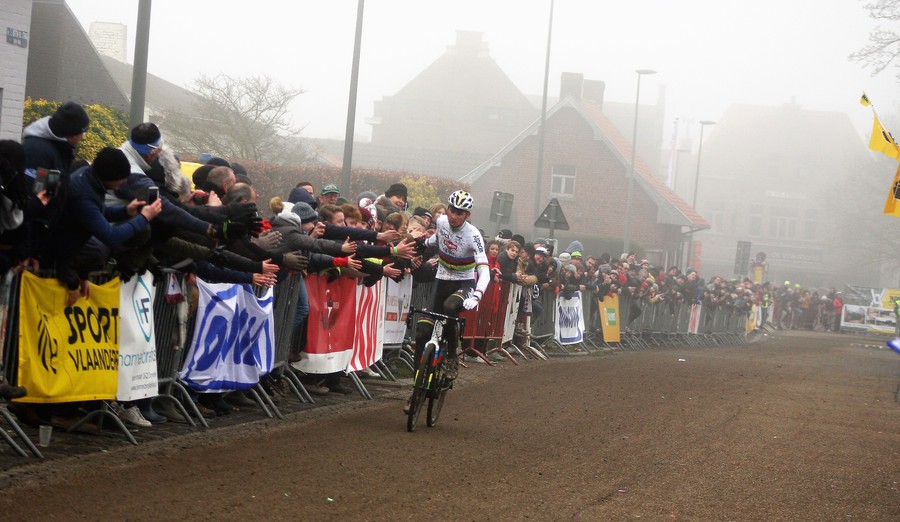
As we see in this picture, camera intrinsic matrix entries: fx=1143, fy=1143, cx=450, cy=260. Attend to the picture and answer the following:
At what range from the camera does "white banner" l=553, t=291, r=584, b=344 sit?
75.1 feet

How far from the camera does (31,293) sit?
749cm

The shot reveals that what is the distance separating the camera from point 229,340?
32.4ft

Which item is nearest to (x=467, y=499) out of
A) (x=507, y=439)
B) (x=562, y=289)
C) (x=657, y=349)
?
(x=507, y=439)

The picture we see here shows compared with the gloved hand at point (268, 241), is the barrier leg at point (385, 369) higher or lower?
lower

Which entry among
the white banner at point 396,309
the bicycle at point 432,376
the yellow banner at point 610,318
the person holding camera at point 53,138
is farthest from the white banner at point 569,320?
the person holding camera at point 53,138

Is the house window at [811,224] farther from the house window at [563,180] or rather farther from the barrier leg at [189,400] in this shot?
the barrier leg at [189,400]

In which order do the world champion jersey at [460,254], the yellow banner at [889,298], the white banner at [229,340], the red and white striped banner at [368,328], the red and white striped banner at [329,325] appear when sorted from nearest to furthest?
the white banner at [229,340] → the world champion jersey at [460,254] → the red and white striped banner at [329,325] → the red and white striped banner at [368,328] → the yellow banner at [889,298]

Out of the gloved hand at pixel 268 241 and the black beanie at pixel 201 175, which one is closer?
the gloved hand at pixel 268 241

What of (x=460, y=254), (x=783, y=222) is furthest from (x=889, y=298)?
(x=460, y=254)

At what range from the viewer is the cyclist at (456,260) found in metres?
10.8

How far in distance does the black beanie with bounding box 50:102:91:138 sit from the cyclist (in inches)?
159

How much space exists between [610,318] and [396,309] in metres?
12.1

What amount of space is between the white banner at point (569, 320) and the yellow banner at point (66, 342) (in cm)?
1509

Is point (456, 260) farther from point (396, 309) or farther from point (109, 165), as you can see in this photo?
point (109, 165)
